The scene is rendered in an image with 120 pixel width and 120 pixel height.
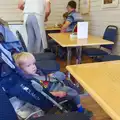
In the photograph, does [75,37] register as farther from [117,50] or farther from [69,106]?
[69,106]

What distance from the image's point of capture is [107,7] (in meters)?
3.87

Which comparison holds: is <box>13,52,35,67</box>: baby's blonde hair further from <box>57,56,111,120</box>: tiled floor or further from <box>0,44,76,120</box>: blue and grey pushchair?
<box>57,56,111,120</box>: tiled floor

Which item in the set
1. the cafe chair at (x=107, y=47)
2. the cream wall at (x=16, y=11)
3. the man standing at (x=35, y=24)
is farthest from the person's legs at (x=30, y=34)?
the cream wall at (x=16, y=11)

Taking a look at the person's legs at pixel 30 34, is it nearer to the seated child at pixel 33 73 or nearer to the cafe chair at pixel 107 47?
the cafe chair at pixel 107 47

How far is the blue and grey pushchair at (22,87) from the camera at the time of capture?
1.32m

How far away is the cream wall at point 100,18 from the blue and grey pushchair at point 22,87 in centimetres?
249

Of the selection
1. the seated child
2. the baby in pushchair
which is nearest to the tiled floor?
the seated child

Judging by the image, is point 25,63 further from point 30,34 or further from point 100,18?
point 100,18

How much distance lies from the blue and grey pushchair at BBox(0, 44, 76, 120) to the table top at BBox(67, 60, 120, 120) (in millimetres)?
264

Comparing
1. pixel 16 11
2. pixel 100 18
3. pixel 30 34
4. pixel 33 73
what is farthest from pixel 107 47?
pixel 16 11

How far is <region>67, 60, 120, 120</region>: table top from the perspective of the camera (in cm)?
92

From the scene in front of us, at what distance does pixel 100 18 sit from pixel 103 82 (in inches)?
127

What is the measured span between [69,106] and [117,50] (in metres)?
2.33

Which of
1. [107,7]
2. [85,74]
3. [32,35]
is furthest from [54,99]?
[107,7]
